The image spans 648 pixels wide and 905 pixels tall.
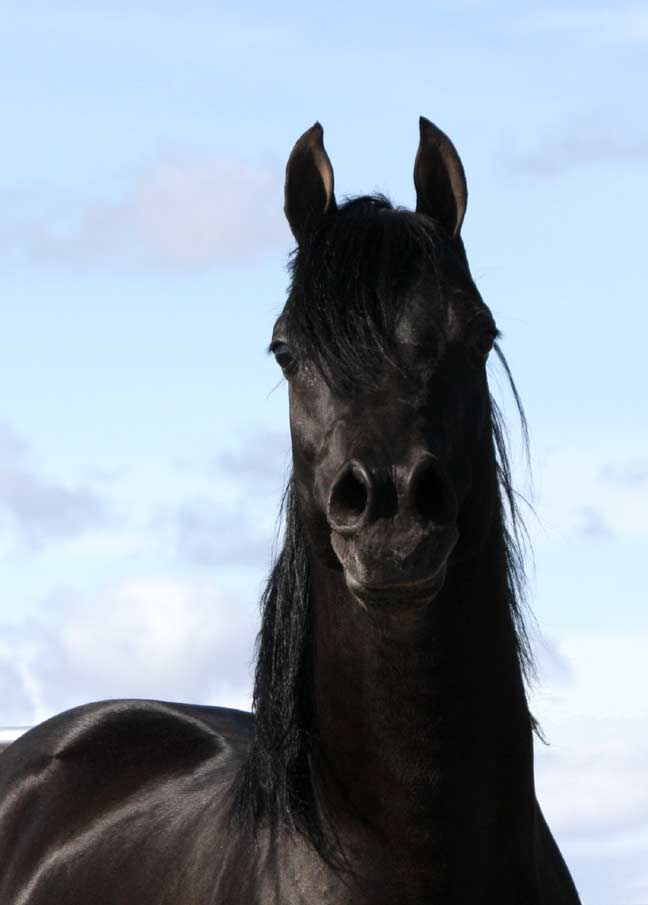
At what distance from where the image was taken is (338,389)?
4.07 m

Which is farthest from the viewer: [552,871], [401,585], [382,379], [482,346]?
[552,871]

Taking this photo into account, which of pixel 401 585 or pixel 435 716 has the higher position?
pixel 401 585

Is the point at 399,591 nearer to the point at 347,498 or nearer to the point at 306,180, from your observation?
the point at 347,498

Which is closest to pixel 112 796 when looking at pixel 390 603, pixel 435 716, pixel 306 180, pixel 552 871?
pixel 552 871

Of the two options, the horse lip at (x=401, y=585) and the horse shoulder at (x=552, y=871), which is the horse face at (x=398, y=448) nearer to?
the horse lip at (x=401, y=585)

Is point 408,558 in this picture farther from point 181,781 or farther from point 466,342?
point 181,781

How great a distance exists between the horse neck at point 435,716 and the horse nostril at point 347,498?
1.00 feet

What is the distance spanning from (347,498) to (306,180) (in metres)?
1.07

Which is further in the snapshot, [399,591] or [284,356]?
[284,356]

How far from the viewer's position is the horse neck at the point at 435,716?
407 cm

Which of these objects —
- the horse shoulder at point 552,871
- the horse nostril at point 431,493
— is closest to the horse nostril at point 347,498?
the horse nostril at point 431,493

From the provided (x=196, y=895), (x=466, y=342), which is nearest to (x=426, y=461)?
(x=466, y=342)

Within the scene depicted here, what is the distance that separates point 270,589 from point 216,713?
2047 millimetres

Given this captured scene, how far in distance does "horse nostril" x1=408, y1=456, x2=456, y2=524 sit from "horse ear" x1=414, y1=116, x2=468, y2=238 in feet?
3.19
